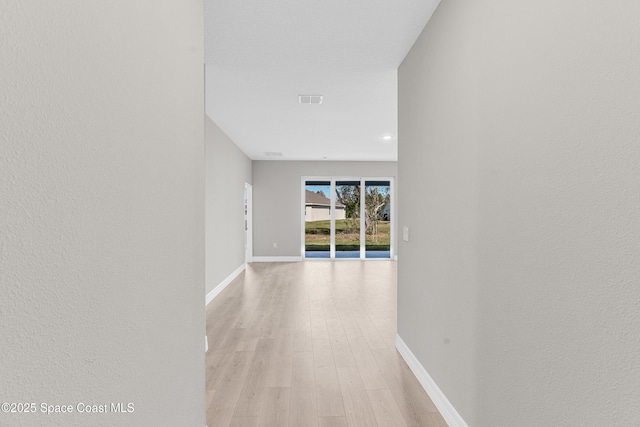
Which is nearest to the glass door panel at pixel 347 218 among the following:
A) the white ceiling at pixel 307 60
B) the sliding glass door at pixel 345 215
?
the sliding glass door at pixel 345 215

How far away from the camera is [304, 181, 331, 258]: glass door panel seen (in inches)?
336

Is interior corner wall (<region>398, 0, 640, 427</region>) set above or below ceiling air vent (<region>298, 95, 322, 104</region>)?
below

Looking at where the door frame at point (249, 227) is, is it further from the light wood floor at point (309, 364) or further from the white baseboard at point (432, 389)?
the white baseboard at point (432, 389)

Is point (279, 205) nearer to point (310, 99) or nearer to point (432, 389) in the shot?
point (310, 99)

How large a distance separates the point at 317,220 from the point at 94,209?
7.83 meters

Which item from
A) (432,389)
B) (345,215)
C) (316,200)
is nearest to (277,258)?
(316,200)

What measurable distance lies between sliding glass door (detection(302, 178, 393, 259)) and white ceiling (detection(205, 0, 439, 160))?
11.3ft

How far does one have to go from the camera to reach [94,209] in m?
0.79

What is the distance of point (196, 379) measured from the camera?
147 centimetres

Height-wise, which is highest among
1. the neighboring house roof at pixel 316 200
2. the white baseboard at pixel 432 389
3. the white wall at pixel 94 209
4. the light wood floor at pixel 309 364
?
the neighboring house roof at pixel 316 200

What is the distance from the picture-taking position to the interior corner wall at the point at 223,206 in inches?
180

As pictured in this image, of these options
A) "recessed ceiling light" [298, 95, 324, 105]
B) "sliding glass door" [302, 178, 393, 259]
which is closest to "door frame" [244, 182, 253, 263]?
"sliding glass door" [302, 178, 393, 259]

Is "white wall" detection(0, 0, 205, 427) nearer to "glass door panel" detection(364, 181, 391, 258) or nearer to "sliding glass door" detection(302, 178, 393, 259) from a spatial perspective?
"sliding glass door" detection(302, 178, 393, 259)

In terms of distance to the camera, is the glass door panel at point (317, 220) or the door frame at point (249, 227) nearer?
the door frame at point (249, 227)
